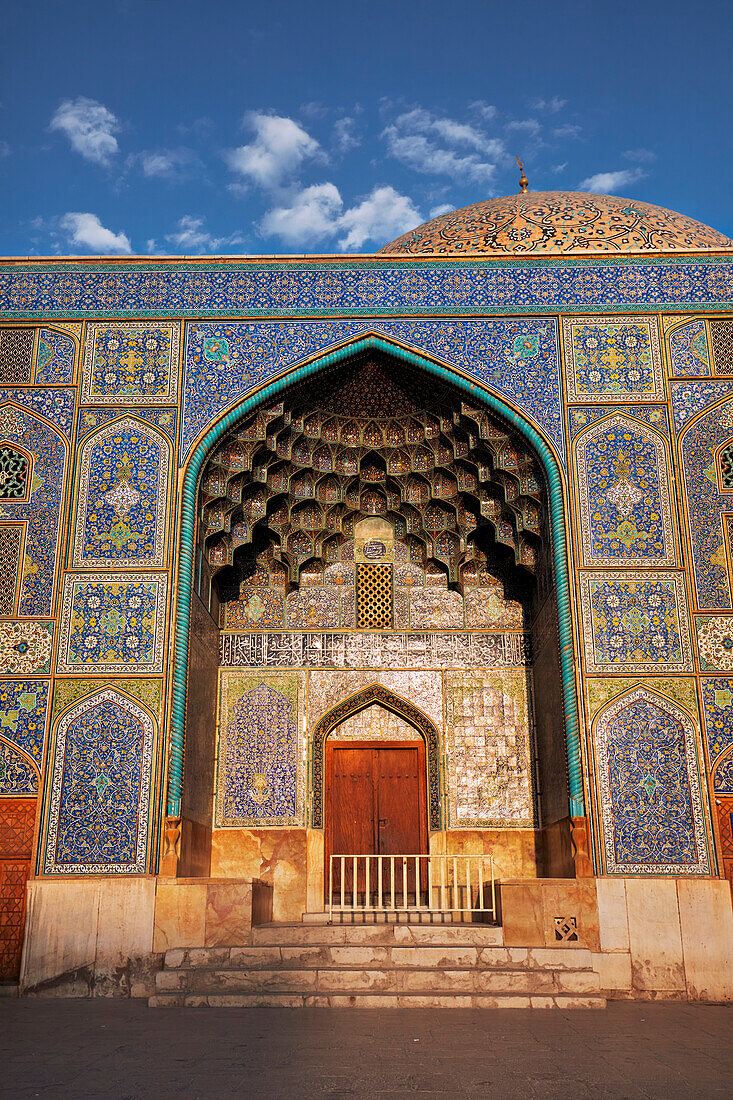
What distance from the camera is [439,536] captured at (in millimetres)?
11375

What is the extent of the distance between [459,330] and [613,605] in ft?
10.7

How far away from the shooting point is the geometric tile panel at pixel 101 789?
8.54 m

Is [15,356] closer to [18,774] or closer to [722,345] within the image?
[18,774]

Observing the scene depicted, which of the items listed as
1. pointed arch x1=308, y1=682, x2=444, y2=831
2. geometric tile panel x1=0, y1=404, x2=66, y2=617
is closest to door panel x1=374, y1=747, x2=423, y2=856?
pointed arch x1=308, y1=682, x2=444, y2=831

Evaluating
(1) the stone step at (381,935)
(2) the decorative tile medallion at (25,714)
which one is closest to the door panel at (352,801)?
(1) the stone step at (381,935)

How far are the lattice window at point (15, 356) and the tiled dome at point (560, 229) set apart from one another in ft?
13.8

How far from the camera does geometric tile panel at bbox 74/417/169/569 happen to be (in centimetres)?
942

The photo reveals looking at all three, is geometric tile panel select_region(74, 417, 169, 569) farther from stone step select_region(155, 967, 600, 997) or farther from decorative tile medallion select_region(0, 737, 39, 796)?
stone step select_region(155, 967, 600, 997)

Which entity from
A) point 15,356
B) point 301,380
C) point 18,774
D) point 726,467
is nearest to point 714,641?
point 726,467

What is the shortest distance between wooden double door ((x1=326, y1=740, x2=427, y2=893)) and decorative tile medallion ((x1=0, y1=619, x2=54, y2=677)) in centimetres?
333

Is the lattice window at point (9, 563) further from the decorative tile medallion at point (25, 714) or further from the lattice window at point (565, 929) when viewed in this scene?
the lattice window at point (565, 929)

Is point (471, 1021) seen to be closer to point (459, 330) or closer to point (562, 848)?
point (562, 848)

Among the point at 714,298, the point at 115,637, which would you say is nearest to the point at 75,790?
the point at 115,637

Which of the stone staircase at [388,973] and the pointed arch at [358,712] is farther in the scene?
the pointed arch at [358,712]
